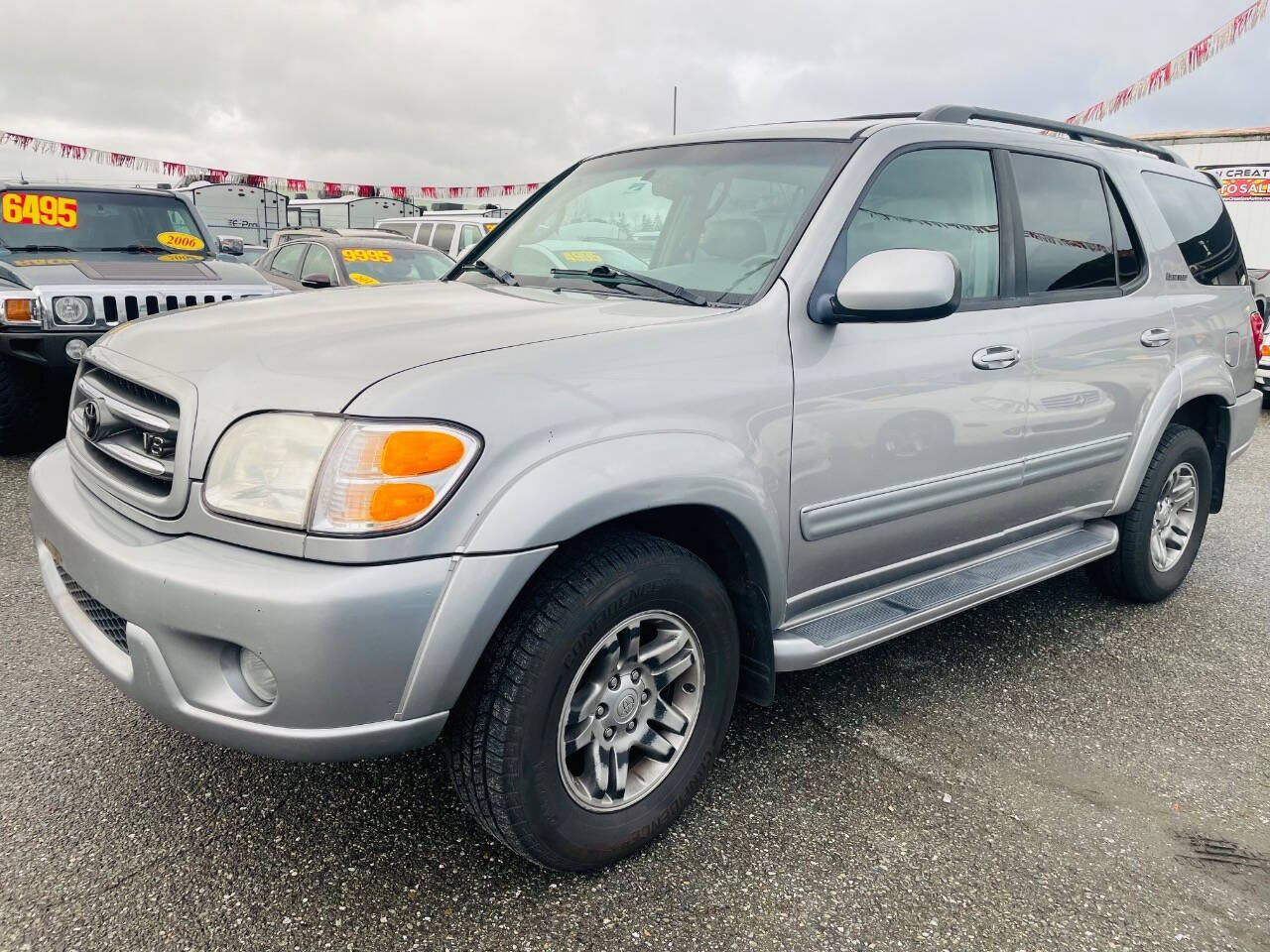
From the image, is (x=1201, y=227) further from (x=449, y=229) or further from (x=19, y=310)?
(x=449, y=229)

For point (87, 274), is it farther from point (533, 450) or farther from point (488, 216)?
point (488, 216)

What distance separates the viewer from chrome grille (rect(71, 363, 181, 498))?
1906 mm

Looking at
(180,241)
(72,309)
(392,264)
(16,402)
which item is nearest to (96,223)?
(180,241)

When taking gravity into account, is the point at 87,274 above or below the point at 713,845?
above

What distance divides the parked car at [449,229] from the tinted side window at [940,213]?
36.5ft

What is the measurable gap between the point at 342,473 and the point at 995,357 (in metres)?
1.95

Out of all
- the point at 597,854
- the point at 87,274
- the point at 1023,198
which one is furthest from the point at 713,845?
the point at 87,274

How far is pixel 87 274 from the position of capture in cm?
545

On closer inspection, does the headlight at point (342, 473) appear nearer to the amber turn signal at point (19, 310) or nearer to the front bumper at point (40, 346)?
the front bumper at point (40, 346)

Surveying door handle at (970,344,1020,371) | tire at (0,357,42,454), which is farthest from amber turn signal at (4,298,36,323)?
door handle at (970,344,1020,371)

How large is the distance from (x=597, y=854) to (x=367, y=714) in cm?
66

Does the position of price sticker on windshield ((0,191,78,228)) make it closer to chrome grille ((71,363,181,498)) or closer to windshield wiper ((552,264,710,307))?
chrome grille ((71,363,181,498))

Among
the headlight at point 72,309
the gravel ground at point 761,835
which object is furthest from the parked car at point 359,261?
the gravel ground at point 761,835

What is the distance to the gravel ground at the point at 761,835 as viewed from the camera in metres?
1.91
